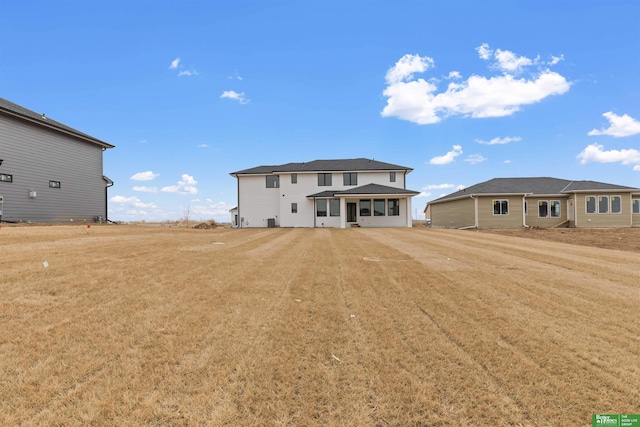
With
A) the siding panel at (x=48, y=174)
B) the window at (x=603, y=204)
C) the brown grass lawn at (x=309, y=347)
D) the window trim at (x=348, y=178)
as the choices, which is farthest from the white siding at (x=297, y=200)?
the brown grass lawn at (x=309, y=347)

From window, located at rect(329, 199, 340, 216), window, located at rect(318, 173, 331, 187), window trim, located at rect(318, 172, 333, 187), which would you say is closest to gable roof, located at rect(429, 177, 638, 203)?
window, located at rect(329, 199, 340, 216)

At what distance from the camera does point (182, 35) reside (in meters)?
14.9

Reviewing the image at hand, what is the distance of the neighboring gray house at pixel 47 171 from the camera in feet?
55.7

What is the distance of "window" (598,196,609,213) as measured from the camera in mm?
25406

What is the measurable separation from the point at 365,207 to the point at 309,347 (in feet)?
80.8

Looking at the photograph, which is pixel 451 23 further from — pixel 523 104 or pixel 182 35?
pixel 182 35

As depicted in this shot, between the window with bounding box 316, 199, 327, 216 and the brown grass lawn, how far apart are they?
21.3 metres

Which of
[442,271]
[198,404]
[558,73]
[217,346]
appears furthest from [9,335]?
[558,73]

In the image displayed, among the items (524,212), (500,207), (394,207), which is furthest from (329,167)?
(524,212)

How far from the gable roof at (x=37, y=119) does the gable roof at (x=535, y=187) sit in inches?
1237

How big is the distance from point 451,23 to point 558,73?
8.43 m

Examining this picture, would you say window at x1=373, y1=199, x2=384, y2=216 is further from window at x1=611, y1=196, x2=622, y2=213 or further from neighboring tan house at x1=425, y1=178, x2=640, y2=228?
window at x1=611, y1=196, x2=622, y2=213

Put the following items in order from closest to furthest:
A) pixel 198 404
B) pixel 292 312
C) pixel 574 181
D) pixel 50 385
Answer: pixel 198 404
pixel 50 385
pixel 292 312
pixel 574 181

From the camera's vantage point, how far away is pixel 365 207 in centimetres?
2739
